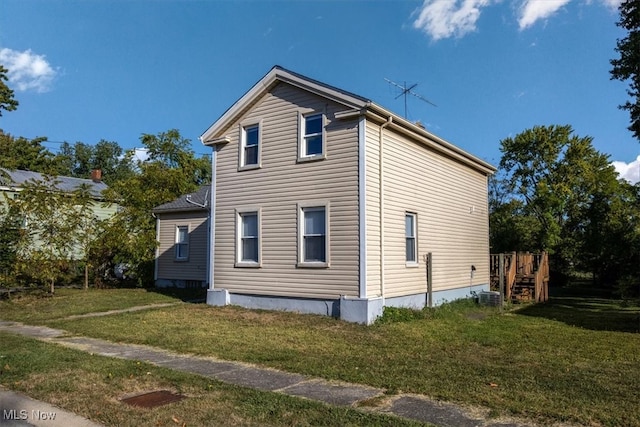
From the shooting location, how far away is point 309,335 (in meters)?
9.59

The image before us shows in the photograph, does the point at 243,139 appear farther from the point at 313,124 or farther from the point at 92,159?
the point at 92,159

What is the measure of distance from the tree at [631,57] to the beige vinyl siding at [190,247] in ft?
53.1

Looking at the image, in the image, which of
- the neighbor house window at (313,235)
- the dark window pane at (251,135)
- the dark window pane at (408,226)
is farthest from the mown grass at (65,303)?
the dark window pane at (408,226)

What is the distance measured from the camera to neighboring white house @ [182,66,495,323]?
11578 mm

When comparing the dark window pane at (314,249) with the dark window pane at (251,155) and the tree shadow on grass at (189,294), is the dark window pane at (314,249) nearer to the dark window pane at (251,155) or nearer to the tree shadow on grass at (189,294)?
the dark window pane at (251,155)

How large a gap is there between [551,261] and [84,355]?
83.9 feet

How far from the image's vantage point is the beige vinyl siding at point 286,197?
38.3 feet

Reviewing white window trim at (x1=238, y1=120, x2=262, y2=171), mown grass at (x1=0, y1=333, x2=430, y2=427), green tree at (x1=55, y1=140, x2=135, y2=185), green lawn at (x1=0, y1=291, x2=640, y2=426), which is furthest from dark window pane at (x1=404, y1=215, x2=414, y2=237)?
green tree at (x1=55, y1=140, x2=135, y2=185)

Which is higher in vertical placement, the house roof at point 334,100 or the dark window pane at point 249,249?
the house roof at point 334,100

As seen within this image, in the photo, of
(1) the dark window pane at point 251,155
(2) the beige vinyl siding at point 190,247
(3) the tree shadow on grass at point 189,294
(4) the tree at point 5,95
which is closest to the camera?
(1) the dark window pane at point 251,155

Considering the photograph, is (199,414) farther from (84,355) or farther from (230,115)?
(230,115)

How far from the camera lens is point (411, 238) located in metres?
13.5

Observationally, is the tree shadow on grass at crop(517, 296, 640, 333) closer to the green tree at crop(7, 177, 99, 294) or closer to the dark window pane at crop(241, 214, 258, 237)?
the dark window pane at crop(241, 214, 258, 237)

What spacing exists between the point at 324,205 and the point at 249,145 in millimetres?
3375
